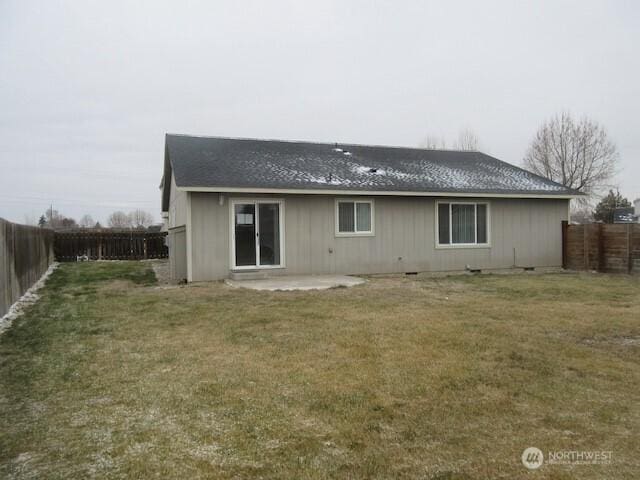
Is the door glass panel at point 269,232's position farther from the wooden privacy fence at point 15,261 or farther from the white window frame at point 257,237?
the wooden privacy fence at point 15,261

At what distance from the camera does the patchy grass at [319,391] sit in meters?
3.04

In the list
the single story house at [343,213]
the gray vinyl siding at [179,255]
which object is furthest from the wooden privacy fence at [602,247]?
the gray vinyl siding at [179,255]

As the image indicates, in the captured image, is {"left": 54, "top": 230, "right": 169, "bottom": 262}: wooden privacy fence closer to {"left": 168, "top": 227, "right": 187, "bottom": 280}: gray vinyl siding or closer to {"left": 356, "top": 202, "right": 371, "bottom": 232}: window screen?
{"left": 168, "top": 227, "right": 187, "bottom": 280}: gray vinyl siding

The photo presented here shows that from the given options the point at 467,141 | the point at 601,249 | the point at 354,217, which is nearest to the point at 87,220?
the point at 467,141

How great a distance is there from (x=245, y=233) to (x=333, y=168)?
3.68 metres

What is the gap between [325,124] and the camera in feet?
112

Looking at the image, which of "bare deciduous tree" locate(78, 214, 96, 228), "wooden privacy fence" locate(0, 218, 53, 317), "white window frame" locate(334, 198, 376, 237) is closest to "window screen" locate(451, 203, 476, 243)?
"white window frame" locate(334, 198, 376, 237)

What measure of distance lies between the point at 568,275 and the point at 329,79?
45.6ft

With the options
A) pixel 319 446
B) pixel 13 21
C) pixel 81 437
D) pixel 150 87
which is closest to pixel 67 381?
pixel 81 437

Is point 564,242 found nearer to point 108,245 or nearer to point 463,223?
point 463,223

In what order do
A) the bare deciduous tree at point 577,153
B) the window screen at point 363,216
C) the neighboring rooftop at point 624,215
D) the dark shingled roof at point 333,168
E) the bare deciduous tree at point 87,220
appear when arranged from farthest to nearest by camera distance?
1. the bare deciduous tree at point 87,220
2. the bare deciduous tree at point 577,153
3. the neighboring rooftop at point 624,215
4. the window screen at point 363,216
5. the dark shingled roof at point 333,168

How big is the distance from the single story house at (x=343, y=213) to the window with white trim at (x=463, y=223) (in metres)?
0.03

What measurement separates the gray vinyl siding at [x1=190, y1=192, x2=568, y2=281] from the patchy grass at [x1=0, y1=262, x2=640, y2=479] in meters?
3.95

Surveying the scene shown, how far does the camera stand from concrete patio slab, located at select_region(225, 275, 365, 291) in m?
10.7
